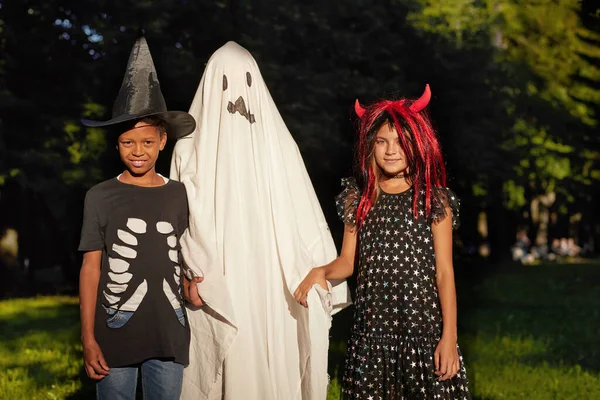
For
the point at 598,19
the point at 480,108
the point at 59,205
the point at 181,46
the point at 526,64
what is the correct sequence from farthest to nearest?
the point at 526,64
the point at 480,108
the point at 59,205
the point at 181,46
the point at 598,19

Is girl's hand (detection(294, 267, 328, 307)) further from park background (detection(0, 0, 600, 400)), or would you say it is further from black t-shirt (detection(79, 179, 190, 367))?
park background (detection(0, 0, 600, 400))

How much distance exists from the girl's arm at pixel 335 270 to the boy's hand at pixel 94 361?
1.16 meters

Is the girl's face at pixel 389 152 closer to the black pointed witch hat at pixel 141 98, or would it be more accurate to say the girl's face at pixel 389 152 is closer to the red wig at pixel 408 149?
the red wig at pixel 408 149

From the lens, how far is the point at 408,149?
5109 millimetres

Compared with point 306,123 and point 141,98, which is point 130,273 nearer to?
point 141,98

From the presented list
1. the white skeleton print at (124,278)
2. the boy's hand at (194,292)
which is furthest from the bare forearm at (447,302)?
the white skeleton print at (124,278)

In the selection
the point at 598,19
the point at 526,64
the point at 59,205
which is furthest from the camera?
the point at 526,64

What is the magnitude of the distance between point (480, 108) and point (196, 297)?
59.2ft

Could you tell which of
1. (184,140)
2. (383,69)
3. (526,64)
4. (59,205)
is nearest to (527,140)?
(526,64)

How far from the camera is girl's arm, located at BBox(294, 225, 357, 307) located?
5.27 metres

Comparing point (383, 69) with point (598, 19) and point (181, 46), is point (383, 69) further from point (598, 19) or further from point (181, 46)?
point (598, 19)

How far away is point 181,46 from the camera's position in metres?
16.7

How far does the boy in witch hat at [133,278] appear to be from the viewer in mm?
4738

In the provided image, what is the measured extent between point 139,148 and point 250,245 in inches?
35.1
